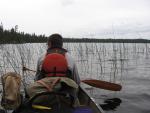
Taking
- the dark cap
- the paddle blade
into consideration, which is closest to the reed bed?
the paddle blade

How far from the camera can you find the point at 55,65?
24.1ft

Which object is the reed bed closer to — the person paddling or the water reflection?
the water reflection

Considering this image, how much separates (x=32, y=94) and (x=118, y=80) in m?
9.39

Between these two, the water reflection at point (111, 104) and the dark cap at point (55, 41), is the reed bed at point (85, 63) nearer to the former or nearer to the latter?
the water reflection at point (111, 104)

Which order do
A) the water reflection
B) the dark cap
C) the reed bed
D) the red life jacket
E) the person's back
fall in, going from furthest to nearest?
1. the reed bed
2. the water reflection
3. the dark cap
4. the red life jacket
5. the person's back

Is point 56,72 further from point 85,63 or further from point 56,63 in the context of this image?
point 85,63

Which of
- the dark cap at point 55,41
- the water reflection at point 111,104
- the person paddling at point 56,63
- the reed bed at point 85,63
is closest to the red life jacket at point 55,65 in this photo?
the person paddling at point 56,63

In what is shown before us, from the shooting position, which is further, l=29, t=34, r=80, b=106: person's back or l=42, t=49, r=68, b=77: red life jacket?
l=42, t=49, r=68, b=77: red life jacket

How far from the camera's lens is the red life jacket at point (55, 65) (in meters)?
7.34

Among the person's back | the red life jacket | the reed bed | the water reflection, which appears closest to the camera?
the person's back

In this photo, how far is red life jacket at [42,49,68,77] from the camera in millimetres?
7340

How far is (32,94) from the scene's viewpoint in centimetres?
695

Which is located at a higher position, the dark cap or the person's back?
the dark cap

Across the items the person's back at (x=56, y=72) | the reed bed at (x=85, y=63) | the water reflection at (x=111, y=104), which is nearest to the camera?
the person's back at (x=56, y=72)
